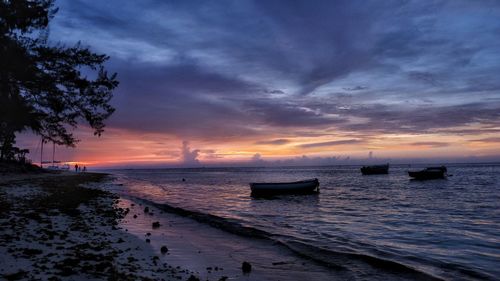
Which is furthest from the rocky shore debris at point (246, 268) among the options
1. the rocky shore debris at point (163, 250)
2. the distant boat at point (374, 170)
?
the distant boat at point (374, 170)

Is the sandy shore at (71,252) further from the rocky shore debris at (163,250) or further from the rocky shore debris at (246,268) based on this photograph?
the rocky shore debris at (246,268)

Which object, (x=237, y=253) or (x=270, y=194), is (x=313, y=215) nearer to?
(x=237, y=253)

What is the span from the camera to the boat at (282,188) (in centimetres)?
4559

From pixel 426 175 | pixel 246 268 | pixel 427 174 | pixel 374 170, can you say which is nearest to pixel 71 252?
pixel 246 268

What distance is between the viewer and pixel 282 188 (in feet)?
155

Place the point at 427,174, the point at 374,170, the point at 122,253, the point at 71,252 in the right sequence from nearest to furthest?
the point at 71,252 < the point at 122,253 < the point at 427,174 < the point at 374,170

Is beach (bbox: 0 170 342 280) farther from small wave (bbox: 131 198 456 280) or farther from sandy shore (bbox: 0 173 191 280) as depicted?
small wave (bbox: 131 198 456 280)

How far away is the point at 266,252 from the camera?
14234 mm

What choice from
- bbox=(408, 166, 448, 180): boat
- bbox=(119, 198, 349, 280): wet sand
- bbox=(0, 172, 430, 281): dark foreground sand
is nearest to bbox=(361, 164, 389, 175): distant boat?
bbox=(408, 166, 448, 180): boat

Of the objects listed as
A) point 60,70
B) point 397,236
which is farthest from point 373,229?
point 60,70

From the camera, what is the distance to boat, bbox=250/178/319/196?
45.6 meters

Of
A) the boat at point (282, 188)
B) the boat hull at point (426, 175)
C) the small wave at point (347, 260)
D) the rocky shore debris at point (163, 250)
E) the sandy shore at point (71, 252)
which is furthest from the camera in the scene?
the boat hull at point (426, 175)

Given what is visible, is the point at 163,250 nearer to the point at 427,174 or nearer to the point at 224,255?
the point at 224,255

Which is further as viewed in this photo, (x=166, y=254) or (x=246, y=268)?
(x=166, y=254)
